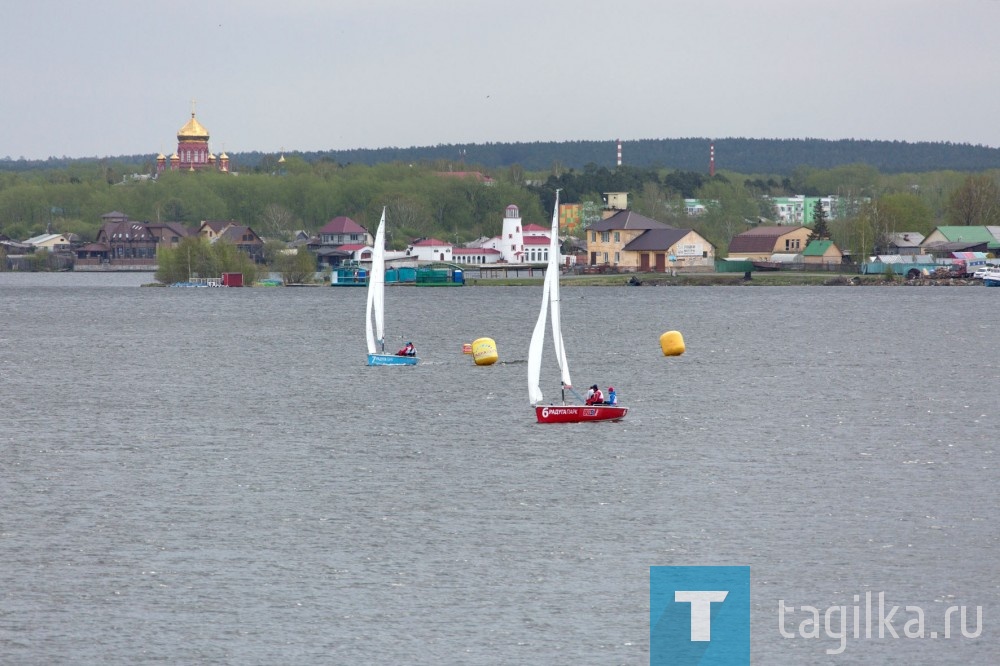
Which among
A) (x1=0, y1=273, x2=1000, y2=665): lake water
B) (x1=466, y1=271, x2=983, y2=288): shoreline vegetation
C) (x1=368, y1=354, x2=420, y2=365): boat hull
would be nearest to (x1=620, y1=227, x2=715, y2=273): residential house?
(x1=466, y1=271, x2=983, y2=288): shoreline vegetation

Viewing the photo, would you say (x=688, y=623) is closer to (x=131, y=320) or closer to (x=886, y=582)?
(x=886, y=582)

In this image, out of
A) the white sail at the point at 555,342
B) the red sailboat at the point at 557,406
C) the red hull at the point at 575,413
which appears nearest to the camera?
the white sail at the point at 555,342

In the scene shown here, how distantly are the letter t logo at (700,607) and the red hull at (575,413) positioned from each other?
2306 cm

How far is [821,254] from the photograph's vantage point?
7692 inches

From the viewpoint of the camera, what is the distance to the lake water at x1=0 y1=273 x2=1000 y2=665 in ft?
92.8

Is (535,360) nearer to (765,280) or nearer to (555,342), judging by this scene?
(555,342)

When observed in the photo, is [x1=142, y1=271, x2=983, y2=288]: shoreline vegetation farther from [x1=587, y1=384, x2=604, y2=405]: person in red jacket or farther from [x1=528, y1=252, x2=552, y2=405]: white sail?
[x1=528, y1=252, x2=552, y2=405]: white sail

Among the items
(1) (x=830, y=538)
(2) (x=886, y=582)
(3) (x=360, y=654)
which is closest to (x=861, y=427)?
(1) (x=830, y=538)

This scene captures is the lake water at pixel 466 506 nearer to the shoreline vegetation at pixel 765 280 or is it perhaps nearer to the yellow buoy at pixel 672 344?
the yellow buoy at pixel 672 344

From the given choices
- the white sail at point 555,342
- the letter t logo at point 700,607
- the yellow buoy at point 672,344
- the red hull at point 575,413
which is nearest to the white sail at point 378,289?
the yellow buoy at point 672,344

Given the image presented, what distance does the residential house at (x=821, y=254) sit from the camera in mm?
195250

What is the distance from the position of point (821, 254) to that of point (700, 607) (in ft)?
559

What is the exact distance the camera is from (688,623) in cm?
2903

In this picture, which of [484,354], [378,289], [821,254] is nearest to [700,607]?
[378,289]
